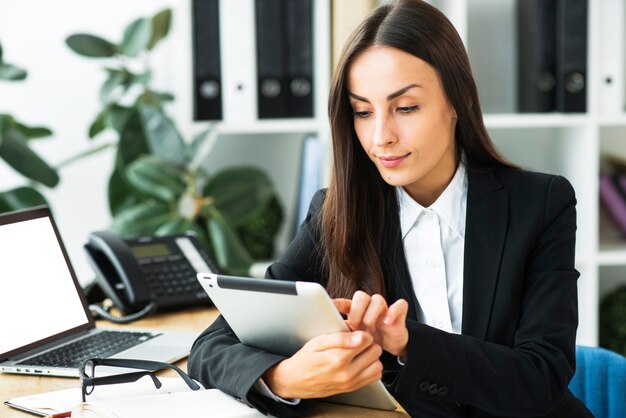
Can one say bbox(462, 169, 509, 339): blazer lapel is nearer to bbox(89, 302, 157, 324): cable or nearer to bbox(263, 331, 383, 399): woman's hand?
bbox(263, 331, 383, 399): woman's hand

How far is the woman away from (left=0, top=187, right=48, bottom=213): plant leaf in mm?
1112

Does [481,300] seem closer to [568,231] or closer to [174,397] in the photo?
[568,231]

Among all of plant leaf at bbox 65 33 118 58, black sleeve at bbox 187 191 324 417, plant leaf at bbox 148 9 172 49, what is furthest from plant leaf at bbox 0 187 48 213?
black sleeve at bbox 187 191 324 417

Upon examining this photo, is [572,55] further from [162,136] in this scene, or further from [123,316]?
[123,316]

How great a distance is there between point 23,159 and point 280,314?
1440mm

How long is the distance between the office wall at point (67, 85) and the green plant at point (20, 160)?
9.5 inches

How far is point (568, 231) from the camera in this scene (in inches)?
55.3

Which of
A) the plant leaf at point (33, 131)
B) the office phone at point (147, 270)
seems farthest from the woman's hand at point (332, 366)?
the plant leaf at point (33, 131)

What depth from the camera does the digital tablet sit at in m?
1.04

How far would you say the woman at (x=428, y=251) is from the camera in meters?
1.18

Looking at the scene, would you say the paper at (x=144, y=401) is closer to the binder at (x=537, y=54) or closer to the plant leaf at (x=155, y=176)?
the plant leaf at (x=155, y=176)

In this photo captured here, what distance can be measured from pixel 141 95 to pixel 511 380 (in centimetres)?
160

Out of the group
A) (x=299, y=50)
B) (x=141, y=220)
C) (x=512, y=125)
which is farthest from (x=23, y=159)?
(x=512, y=125)

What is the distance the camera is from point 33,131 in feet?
7.99
